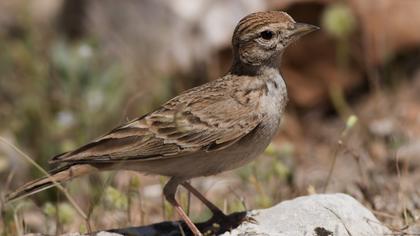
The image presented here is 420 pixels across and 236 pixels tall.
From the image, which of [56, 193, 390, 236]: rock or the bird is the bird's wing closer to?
the bird

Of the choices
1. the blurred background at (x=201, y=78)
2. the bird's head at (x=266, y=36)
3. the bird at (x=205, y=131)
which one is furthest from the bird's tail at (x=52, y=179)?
the blurred background at (x=201, y=78)

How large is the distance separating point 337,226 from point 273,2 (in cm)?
458

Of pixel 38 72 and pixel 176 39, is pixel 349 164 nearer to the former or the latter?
pixel 176 39

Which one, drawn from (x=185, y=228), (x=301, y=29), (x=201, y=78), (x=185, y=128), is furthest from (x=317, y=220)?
(x=201, y=78)

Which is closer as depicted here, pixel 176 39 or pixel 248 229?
pixel 248 229

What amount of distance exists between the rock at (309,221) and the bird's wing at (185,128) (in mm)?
423

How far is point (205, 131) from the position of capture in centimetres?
543

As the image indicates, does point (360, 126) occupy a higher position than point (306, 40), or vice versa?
point (306, 40)

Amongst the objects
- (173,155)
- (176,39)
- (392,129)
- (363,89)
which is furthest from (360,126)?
(173,155)

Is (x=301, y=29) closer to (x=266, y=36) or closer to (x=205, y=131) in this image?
(x=266, y=36)

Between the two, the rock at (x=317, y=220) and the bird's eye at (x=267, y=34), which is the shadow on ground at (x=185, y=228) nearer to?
the rock at (x=317, y=220)

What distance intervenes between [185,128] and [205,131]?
12 cm

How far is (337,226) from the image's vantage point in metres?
5.00

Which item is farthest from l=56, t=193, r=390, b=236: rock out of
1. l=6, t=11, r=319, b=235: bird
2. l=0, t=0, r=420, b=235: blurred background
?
l=0, t=0, r=420, b=235: blurred background
